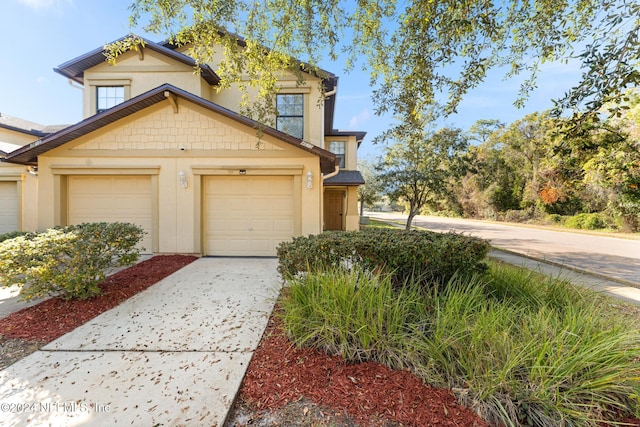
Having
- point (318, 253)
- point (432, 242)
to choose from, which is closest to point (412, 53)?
point (432, 242)

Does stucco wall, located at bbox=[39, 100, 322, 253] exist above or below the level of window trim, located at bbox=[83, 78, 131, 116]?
below

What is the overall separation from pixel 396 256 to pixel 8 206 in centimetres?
1366

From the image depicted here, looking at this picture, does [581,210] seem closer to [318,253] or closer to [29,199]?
[318,253]

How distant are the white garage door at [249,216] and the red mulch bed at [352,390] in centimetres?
529

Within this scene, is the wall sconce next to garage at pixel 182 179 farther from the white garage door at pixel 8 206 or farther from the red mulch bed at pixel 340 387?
→ the white garage door at pixel 8 206

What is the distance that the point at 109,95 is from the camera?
389 inches

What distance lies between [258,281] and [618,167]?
1342 centimetres

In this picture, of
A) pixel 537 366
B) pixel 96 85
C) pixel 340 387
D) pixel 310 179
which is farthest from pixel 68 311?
pixel 96 85

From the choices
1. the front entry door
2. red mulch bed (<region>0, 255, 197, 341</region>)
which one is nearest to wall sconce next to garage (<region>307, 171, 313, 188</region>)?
red mulch bed (<region>0, 255, 197, 341</region>)

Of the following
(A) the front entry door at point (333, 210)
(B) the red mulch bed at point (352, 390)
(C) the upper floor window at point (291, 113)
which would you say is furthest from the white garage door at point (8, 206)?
(A) the front entry door at point (333, 210)

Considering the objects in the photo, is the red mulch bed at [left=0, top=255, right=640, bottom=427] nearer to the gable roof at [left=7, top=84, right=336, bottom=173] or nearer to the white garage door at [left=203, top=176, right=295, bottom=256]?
the white garage door at [left=203, top=176, right=295, bottom=256]

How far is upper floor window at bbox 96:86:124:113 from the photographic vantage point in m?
9.87

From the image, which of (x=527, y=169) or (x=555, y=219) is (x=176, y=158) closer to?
(x=555, y=219)

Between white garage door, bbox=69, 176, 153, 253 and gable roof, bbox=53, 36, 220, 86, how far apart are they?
464 cm
